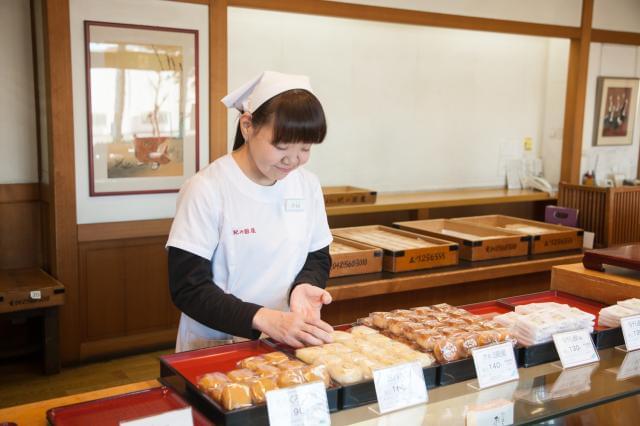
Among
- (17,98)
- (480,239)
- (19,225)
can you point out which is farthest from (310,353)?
(17,98)

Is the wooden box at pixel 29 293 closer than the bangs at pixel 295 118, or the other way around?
the bangs at pixel 295 118

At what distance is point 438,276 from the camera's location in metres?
3.45

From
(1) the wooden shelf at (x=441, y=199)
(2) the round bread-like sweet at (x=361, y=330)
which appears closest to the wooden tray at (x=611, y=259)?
(2) the round bread-like sweet at (x=361, y=330)

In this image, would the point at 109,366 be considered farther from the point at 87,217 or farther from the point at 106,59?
the point at 106,59

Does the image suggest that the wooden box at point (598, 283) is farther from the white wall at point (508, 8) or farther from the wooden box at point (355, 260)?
the white wall at point (508, 8)

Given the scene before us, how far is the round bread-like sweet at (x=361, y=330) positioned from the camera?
5.58 feet

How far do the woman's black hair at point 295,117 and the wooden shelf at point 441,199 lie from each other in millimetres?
3028

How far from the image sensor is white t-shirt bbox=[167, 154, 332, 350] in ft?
5.82

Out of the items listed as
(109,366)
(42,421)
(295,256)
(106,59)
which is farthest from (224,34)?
(42,421)

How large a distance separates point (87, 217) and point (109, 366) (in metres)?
0.93

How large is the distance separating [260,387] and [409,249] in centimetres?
223

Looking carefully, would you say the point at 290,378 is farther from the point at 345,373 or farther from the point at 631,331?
the point at 631,331

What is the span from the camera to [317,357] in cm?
149

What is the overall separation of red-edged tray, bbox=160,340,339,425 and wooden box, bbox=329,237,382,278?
64.3 inches
